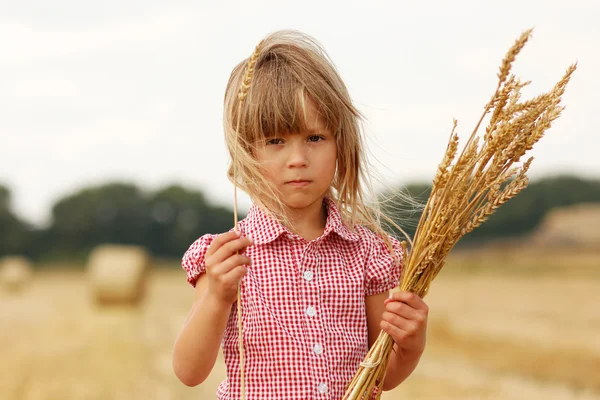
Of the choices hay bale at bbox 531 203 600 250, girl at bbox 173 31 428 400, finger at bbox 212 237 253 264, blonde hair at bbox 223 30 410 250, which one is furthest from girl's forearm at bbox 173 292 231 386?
hay bale at bbox 531 203 600 250

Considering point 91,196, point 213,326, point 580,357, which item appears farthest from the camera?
point 91,196

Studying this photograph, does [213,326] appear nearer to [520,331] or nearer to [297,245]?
→ [297,245]

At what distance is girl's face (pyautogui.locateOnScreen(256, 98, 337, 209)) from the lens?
1891 mm

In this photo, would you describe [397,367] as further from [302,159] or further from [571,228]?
[571,228]

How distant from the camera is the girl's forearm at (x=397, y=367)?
78.5 inches

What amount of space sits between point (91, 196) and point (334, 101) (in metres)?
16.9

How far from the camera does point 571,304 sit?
10.5m

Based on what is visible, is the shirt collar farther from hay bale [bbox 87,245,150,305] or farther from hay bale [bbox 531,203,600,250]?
hay bale [bbox 531,203,600,250]

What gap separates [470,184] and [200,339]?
753 mm

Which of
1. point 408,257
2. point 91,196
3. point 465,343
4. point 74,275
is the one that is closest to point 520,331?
point 465,343

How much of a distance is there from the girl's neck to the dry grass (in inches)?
181

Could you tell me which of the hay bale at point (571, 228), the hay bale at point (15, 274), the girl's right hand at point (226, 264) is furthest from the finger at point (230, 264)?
the hay bale at point (15, 274)

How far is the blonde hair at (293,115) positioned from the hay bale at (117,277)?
29.8 feet

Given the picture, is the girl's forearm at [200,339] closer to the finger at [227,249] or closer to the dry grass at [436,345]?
the finger at [227,249]
